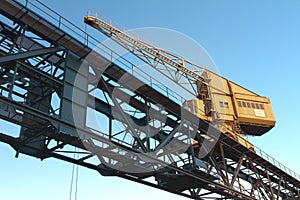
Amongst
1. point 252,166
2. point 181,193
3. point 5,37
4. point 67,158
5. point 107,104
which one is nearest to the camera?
point 5,37

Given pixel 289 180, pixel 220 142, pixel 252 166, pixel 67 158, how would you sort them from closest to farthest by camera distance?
pixel 67 158 < pixel 220 142 < pixel 252 166 < pixel 289 180

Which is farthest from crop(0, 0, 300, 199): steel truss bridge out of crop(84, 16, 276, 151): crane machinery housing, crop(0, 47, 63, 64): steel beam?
crop(84, 16, 276, 151): crane machinery housing

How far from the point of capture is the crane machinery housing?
30.7m

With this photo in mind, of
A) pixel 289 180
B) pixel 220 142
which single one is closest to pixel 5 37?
pixel 220 142

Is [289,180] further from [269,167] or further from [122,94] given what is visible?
[122,94]

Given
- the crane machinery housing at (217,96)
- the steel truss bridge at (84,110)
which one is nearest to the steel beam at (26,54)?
the steel truss bridge at (84,110)

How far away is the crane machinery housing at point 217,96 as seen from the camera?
30.7 meters

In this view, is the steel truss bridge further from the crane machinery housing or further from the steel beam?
the crane machinery housing

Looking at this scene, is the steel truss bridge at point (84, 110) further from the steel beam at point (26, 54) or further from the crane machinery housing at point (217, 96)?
the crane machinery housing at point (217, 96)

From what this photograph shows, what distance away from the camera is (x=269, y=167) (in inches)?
1088

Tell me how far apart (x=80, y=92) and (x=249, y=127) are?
24.4 meters

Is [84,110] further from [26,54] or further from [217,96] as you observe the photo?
[217,96]

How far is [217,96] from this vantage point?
3203 cm

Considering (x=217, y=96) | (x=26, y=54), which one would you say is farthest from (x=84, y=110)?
(x=217, y=96)
